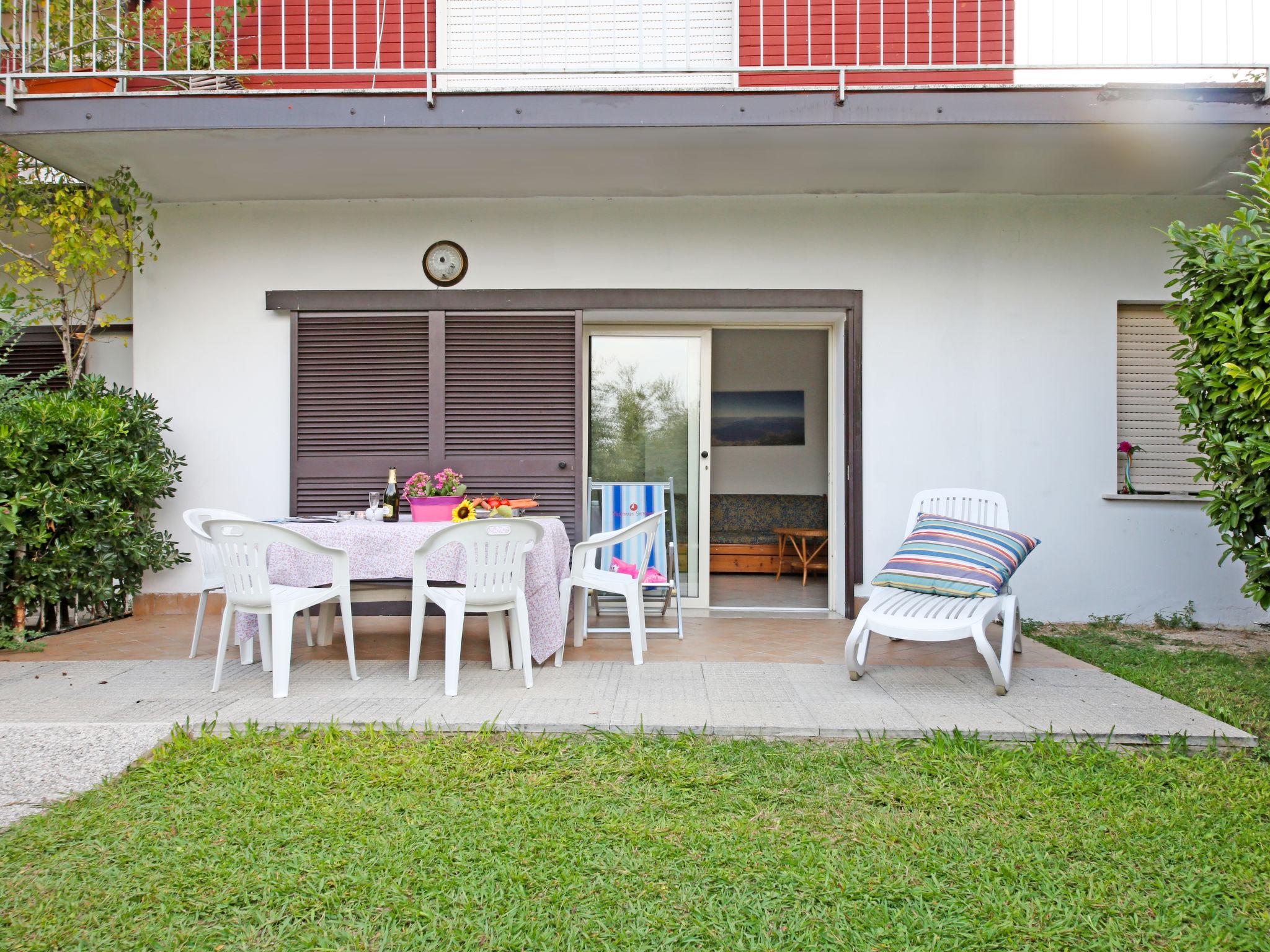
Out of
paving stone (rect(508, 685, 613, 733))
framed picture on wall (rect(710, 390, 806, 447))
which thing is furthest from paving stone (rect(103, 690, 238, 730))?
framed picture on wall (rect(710, 390, 806, 447))

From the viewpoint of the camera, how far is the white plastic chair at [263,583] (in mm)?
3582

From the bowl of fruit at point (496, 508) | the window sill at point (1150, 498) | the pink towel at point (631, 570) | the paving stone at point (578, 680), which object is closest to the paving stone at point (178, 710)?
the paving stone at point (578, 680)

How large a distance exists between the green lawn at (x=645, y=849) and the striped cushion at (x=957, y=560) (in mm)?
1227

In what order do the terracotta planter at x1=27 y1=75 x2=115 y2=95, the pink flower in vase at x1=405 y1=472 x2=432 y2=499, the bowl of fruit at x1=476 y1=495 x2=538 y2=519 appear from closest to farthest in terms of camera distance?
1. the bowl of fruit at x1=476 y1=495 x2=538 y2=519
2. the pink flower in vase at x1=405 y1=472 x2=432 y2=499
3. the terracotta planter at x1=27 y1=75 x2=115 y2=95

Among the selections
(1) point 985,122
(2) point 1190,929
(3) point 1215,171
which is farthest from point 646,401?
(2) point 1190,929

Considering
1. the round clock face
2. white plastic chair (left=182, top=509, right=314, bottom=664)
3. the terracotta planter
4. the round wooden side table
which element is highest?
the terracotta planter

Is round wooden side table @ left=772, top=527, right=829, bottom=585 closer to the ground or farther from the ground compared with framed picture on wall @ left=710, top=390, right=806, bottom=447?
closer to the ground

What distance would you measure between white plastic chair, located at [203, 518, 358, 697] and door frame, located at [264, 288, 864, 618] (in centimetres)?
258

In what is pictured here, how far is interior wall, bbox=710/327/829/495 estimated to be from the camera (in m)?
9.89

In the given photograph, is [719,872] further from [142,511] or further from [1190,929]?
[142,511]

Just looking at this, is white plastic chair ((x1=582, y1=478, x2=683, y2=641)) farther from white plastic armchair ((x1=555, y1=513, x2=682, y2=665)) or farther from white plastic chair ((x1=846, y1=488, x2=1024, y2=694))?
white plastic chair ((x1=846, y1=488, x2=1024, y2=694))

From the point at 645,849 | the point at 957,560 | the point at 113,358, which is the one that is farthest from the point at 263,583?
the point at 113,358

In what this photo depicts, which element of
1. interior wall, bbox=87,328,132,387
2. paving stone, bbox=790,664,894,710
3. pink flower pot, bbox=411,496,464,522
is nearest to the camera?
paving stone, bbox=790,664,894,710

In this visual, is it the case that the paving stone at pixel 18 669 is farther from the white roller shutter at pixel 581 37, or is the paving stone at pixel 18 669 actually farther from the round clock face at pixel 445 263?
the white roller shutter at pixel 581 37
